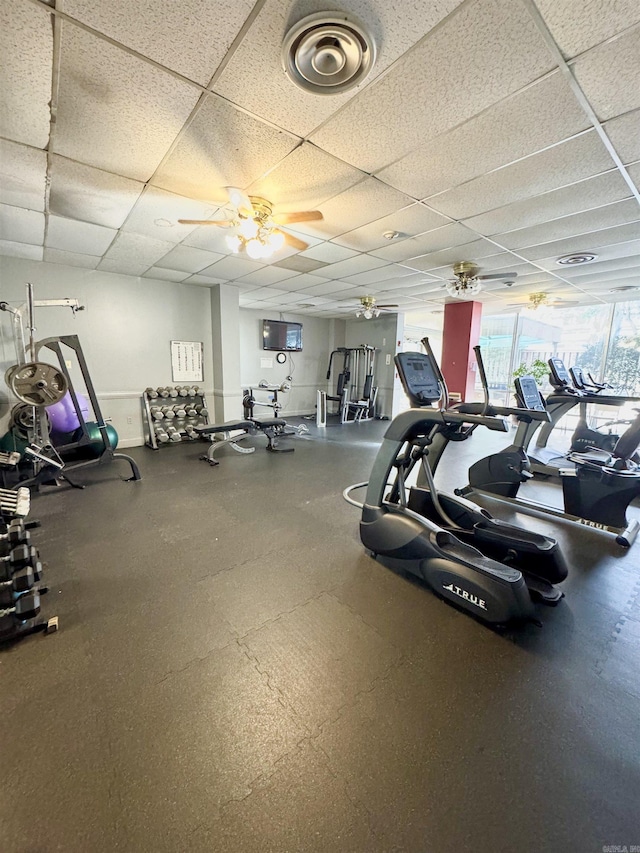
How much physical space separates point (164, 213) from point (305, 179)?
1.42 meters

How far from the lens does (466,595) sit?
1.89m

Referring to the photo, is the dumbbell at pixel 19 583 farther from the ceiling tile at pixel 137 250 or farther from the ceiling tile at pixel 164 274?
the ceiling tile at pixel 164 274

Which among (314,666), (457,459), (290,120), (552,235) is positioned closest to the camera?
(314,666)

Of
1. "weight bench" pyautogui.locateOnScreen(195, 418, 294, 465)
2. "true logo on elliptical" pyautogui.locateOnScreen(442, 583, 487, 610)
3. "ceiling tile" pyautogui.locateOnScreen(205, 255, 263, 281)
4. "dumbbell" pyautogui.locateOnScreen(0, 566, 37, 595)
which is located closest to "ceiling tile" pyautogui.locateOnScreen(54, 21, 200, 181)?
"ceiling tile" pyautogui.locateOnScreen(205, 255, 263, 281)

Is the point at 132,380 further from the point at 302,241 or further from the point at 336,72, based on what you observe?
the point at 336,72

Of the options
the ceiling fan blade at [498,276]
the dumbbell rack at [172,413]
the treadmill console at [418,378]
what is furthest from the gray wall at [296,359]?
the treadmill console at [418,378]

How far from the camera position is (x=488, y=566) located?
1.88 m

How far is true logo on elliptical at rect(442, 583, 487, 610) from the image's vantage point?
72.0 inches

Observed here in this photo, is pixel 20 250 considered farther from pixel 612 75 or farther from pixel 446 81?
pixel 612 75

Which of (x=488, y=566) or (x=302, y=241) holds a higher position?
(x=302, y=241)

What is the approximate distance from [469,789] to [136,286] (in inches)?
250

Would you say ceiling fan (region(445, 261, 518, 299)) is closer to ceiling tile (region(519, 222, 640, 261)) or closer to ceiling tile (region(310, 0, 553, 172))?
ceiling tile (region(519, 222, 640, 261))

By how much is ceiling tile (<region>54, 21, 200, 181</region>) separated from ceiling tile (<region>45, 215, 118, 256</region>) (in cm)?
134

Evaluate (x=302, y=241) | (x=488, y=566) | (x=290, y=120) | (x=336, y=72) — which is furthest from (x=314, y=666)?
(x=302, y=241)
